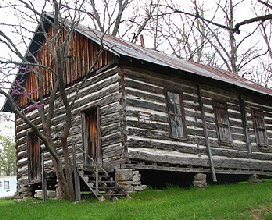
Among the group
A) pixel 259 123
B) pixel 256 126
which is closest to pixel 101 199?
pixel 256 126

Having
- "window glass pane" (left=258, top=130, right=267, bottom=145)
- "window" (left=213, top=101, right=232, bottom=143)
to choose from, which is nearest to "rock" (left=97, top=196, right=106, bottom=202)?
"window" (left=213, top=101, right=232, bottom=143)

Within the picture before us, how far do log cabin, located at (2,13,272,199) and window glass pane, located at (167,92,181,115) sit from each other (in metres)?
0.04

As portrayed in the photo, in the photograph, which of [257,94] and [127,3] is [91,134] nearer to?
[257,94]

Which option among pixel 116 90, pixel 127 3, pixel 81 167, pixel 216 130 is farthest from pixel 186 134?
pixel 127 3

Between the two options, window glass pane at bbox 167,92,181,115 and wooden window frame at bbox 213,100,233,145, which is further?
wooden window frame at bbox 213,100,233,145

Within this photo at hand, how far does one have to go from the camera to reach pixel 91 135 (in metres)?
13.9

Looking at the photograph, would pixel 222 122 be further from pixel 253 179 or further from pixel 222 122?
pixel 253 179

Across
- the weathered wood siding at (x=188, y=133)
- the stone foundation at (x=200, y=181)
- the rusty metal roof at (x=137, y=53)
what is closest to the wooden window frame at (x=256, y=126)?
the weathered wood siding at (x=188, y=133)

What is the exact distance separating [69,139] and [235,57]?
18.0 metres

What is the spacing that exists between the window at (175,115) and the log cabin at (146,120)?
0.03 meters

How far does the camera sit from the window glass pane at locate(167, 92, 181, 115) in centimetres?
1404

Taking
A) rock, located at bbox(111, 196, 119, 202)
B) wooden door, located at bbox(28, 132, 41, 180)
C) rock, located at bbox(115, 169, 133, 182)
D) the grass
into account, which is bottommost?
the grass

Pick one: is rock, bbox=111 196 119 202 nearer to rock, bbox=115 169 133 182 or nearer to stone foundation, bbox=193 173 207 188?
rock, bbox=115 169 133 182

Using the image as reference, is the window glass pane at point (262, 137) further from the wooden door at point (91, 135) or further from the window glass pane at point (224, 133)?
the wooden door at point (91, 135)
